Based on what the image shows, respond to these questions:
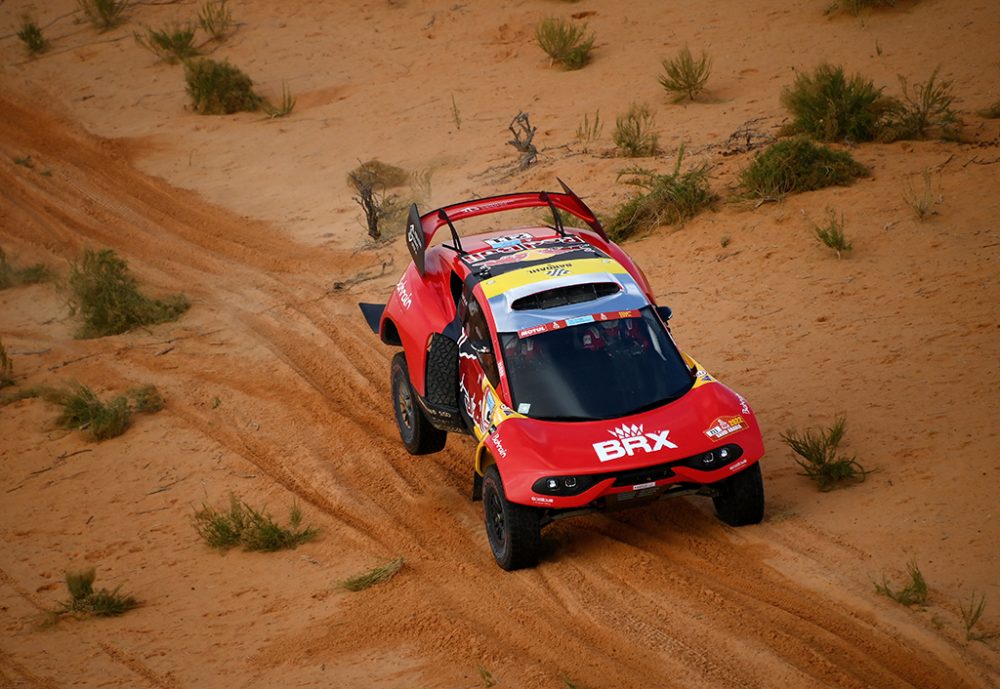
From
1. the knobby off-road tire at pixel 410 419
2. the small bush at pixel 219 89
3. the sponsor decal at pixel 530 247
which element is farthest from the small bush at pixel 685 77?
the knobby off-road tire at pixel 410 419

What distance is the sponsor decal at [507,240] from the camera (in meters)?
9.75

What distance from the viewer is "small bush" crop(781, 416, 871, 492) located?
871 cm

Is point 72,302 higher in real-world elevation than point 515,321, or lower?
lower

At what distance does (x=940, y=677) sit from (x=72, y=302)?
11.0 meters

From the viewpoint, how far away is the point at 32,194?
17547 mm

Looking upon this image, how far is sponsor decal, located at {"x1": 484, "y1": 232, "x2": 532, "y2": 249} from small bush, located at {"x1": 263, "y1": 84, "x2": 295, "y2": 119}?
11.1 m

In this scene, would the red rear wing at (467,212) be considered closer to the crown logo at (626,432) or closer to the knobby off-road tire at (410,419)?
the knobby off-road tire at (410,419)

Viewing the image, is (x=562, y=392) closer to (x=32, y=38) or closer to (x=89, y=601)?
(x=89, y=601)

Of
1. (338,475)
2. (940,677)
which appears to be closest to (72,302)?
(338,475)

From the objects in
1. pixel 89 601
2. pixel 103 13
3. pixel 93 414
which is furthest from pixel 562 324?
pixel 103 13

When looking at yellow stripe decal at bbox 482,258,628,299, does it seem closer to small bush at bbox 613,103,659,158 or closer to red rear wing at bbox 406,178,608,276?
red rear wing at bbox 406,178,608,276

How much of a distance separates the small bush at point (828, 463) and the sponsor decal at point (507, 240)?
2723mm

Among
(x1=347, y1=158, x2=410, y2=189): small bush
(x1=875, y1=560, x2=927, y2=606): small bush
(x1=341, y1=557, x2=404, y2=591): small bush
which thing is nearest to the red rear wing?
(x1=341, y1=557, x2=404, y2=591): small bush

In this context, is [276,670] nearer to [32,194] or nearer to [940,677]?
[940,677]
